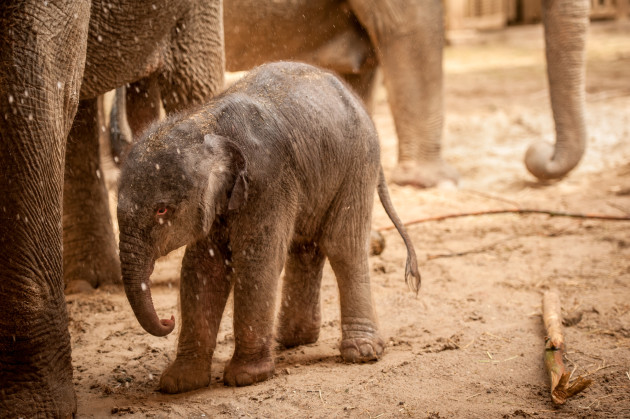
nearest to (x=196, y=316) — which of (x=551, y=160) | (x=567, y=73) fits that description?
(x=567, y=73)

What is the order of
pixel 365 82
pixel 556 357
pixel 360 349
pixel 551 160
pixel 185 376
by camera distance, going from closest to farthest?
pixel 185 376
pixel 556 357
pixel 360 349
pixel 551 160
pixel 365 82

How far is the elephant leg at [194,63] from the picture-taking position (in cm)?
408

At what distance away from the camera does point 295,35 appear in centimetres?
632

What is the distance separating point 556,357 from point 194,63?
7.02ft

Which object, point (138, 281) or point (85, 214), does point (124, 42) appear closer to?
point (85, 214)

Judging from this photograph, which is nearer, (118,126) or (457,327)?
(457,327)

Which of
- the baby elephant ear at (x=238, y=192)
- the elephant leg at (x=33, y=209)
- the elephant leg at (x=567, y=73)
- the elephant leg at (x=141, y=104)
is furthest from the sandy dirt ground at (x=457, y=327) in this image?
the elephant leg at (x=141, y=104)

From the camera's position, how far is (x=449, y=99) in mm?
10734

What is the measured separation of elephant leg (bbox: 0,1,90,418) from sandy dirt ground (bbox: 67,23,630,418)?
0.27 metres

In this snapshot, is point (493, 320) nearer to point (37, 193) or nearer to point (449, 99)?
point (37, 193)

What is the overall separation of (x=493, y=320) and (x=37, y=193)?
2169 mm

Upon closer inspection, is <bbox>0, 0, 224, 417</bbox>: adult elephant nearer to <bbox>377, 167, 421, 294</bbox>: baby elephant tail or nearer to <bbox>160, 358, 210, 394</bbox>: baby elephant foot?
<bbox>160, 358, 210, 394</bbox>: baby elephant foot

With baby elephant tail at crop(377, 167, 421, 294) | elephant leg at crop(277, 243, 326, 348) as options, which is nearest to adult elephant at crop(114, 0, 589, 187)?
baby elephant tail at crop(377, 167, 421, 294)

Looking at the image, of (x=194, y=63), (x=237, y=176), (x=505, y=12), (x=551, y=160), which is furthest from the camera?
(x=505, y=12)
